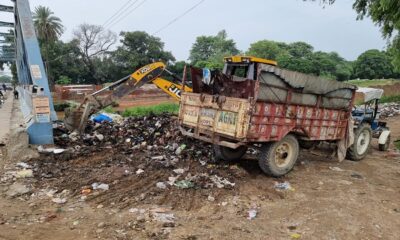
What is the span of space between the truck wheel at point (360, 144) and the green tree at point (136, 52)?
118 feet

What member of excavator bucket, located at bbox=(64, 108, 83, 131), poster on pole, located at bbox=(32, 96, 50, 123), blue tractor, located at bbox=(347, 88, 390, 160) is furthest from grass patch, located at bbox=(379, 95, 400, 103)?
poster on pole, located at bbox=(32, 96, 50, 123)

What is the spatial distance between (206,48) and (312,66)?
23.0m

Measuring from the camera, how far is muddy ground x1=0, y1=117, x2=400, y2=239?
443 centimetres

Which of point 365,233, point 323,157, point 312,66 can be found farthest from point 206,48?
point 365,233

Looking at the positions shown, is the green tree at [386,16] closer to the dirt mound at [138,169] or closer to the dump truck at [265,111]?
the dump truck at [265,111]

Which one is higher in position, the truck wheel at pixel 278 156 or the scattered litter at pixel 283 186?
the truck wheel at pixel 278 156

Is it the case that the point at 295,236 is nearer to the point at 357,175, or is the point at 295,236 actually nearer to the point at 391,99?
the point at 357,175

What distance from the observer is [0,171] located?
6289 millimetres

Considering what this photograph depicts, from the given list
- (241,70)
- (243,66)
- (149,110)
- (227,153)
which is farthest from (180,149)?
(149,110)

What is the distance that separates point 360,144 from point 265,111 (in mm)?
4205

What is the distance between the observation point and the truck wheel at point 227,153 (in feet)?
24.1

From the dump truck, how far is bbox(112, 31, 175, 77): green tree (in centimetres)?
3634

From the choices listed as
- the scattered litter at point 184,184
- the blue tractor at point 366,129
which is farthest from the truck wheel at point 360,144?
the scattered litter at point 184,184

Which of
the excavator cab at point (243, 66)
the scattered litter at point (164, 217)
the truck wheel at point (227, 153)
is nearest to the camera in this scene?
the scattered litter at point (164, 217)
